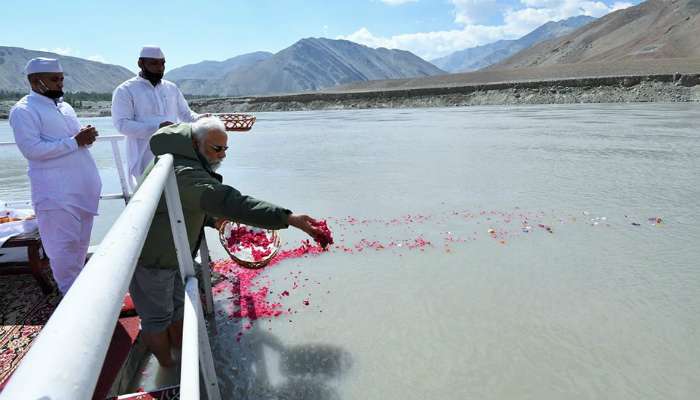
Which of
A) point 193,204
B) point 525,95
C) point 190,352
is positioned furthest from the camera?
point 525,95

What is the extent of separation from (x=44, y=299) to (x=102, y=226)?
2.93 metres

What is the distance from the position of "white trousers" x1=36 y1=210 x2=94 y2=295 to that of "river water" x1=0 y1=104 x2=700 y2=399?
4.01 feet

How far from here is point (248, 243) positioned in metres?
4.01

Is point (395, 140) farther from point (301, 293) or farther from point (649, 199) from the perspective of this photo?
point (301, 293)

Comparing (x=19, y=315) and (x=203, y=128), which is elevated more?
(x=203, y=128)

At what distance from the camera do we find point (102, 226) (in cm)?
642

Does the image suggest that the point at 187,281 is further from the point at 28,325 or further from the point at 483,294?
the point at 483,294

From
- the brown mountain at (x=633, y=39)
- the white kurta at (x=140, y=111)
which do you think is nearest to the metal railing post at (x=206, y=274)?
the white kurta at (x=140, y=111)

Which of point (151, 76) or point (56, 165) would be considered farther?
point (151, 76)

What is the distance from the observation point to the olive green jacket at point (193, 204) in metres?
2.14

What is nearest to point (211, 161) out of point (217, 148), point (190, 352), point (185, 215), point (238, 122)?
point (217, 148)

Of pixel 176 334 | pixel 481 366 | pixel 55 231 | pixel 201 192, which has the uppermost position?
pixel 201 192

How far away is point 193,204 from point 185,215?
0.55ft

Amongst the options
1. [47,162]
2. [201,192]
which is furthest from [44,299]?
[201,192]
